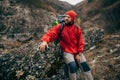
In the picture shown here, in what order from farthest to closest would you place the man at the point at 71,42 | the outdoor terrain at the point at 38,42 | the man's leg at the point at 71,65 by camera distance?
the outdoor terrain at the point at 38,42 → the man at the point at 71,42 → the man's leg at the point at 71,65

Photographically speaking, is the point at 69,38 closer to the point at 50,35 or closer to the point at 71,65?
the point at 50,35

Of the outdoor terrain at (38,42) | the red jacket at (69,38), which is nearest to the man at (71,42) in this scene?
the red jacket at (69,38)

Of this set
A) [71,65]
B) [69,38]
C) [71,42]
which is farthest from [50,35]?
[71,65]

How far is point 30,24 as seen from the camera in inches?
1404

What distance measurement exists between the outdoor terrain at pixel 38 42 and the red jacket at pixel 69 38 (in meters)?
0.57

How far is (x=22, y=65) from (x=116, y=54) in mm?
9872

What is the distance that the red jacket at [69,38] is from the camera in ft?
32.7

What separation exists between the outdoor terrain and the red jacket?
57cm

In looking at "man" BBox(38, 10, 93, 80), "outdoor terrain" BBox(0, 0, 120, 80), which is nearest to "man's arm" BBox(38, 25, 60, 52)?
"man" BBox(38, 10, 93, 80)

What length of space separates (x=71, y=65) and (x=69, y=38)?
1344mm

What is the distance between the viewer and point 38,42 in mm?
10875

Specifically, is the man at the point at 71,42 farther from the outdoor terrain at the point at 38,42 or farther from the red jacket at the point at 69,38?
the outdoor terrain at the point at 38,42

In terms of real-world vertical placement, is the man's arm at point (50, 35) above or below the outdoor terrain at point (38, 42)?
above

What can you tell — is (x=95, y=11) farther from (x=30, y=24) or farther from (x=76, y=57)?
(x=76, y=57)
